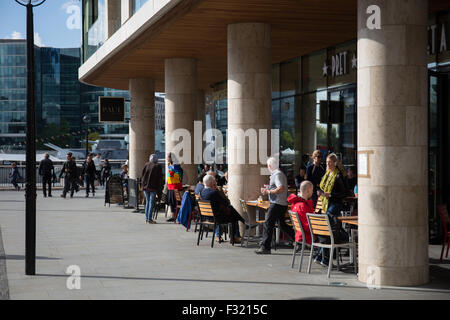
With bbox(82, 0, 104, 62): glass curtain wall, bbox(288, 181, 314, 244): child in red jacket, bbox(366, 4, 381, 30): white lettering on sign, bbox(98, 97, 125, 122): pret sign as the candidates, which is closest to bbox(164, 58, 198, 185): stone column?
bbox(82, 0, 104, 62): glass curtain wall

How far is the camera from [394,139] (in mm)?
8562

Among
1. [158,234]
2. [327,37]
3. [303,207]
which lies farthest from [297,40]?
[303,207]

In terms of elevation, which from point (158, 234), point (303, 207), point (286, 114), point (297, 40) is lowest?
point (158, 234)

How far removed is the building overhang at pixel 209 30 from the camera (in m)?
12.8

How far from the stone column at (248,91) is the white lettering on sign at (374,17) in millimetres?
5496

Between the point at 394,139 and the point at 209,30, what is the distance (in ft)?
24.5

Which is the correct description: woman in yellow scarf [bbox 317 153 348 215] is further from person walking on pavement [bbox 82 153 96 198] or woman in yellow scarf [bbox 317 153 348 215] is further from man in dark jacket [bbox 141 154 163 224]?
person walking on pavement [bbox 82 153 96 198]

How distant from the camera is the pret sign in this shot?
87.2ft

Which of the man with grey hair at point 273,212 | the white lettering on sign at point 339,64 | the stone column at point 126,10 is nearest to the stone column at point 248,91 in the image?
the man with grey hair at point 273,212

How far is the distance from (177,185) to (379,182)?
936cm

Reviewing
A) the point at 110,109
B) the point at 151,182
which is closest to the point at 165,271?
the point at 151,182

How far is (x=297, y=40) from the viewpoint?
17.0m

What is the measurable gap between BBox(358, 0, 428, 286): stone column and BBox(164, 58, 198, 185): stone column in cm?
1133
